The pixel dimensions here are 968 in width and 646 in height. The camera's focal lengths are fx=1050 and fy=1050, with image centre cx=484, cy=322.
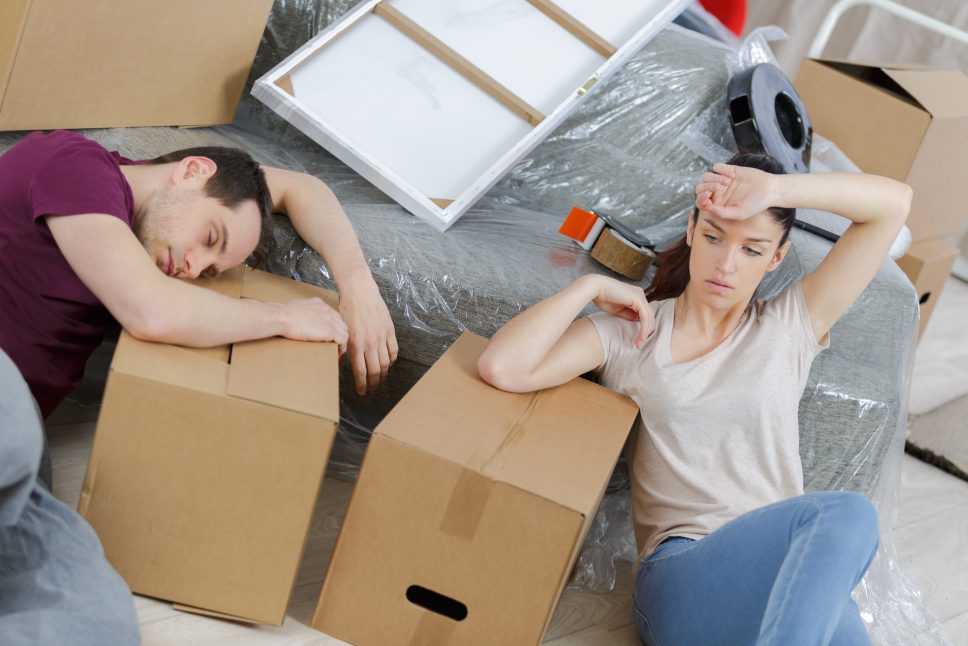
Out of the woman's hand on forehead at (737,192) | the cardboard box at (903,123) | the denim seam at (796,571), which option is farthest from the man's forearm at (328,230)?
the cardboard box at (903,123)

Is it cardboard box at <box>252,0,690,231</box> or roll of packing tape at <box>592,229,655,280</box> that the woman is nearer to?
roll of packing tape at <box>592,229,655,280</box>

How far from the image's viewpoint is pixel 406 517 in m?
1.23

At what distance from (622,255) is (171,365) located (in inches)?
33.7

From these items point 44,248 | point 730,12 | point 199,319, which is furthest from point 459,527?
point 730,12

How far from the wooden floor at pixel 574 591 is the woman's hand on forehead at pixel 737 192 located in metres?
0.61

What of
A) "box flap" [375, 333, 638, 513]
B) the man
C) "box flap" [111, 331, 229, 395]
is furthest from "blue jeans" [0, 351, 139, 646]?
"box flap" [375, 333, 638, 513]

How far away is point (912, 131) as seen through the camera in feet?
8.24

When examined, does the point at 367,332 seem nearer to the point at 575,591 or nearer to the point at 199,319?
the point at 199,319

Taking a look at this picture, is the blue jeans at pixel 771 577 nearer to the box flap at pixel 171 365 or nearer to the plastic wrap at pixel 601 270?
the plastic wrap at pixel 601 270

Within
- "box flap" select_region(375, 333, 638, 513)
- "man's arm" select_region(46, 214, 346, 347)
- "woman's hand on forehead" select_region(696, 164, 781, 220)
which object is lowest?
"box flap" select_region(375, 333, 638, 513)

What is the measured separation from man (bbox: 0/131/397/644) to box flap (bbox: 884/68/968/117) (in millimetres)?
1635

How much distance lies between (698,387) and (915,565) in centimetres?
80

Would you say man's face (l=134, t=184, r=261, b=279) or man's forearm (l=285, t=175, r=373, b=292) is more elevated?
man's face (l=134, t=184, r=261, b=279)

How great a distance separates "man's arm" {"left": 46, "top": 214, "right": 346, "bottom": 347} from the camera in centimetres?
124
